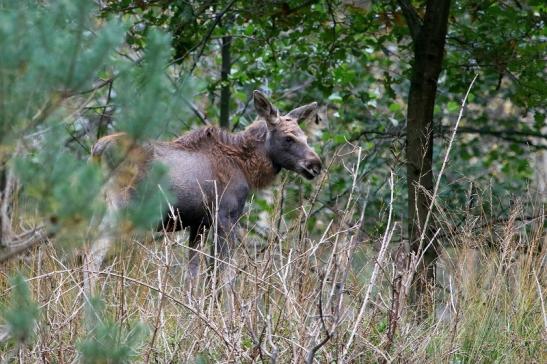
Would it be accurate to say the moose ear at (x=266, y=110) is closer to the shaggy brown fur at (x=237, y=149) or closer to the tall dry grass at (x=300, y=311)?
the shaggy brown fur at (x=237, y=149)

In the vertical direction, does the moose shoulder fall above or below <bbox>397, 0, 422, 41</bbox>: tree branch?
below

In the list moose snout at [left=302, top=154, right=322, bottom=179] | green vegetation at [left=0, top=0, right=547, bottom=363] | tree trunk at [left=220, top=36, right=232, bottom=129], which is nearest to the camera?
green vegetation at [left=0, top=0, right=547, bottom=363]

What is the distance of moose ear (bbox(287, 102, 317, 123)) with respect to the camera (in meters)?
9.89

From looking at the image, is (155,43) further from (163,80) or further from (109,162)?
(109,162)

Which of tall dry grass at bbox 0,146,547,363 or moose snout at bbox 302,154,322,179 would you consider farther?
moose snout at bbox 302,154,322,179

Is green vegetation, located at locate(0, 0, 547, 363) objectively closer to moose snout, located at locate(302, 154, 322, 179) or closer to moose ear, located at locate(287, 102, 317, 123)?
moose ear, located at locate(287, 102, 317, 123)

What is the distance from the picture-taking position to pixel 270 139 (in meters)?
9.55

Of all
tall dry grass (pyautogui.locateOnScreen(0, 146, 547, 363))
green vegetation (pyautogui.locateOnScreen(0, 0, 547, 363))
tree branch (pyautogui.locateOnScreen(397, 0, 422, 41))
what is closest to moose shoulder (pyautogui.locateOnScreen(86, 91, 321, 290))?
green vegetation (pyautogui.locateOnScreen(0, 0, 547, 363))

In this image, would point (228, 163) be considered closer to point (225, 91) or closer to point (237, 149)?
point (237, 149)

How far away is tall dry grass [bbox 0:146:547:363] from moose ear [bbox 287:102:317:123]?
10.7ft

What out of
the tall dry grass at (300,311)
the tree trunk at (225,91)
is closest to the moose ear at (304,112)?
the tree trunk at (225,91)

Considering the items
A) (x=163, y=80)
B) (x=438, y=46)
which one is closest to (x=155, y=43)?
(x=163, y=80)

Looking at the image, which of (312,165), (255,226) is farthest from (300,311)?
(312,165)

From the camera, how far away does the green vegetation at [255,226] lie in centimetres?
356
